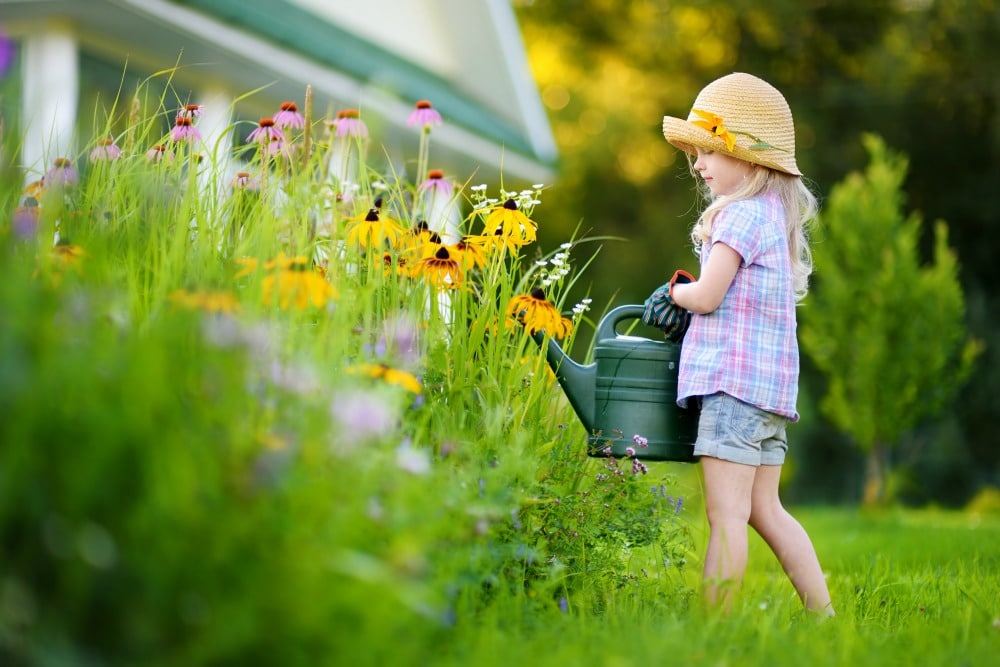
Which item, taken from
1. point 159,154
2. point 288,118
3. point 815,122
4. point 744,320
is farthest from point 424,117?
point 815,122

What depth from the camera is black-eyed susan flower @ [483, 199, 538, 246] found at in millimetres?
3086

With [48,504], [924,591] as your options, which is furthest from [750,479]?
[48,504]

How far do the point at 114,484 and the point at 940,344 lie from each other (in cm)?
781

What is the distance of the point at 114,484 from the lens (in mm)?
1547

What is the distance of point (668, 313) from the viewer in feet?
10.3

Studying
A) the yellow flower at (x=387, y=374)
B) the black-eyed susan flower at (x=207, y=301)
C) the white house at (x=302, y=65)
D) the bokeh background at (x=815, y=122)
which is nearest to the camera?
the black-eyed susan flower at (x=207, y=301)

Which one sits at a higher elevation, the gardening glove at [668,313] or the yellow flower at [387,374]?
the gardening glove at [668,313]

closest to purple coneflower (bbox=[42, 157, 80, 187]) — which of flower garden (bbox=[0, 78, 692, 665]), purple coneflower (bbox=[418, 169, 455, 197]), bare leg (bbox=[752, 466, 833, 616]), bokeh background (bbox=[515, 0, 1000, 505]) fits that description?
flower garden (bbox=[0, 78, 692, 665])

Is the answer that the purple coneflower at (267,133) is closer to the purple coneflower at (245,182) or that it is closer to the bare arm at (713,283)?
the purple coneflower at (245,182)

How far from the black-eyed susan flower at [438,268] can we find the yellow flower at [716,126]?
86 centimetres

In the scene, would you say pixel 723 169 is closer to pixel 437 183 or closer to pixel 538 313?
pixel 538 313

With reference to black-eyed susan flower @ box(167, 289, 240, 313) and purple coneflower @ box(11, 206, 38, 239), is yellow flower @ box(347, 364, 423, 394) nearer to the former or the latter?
black-eyed susan flower @ box(167, 289, 240, 313)

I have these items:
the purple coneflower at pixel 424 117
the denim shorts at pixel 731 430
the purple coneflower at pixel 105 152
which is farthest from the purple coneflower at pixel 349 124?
the denim shorts at pixel 731 430

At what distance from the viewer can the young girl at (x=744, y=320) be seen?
2943 millimetres
